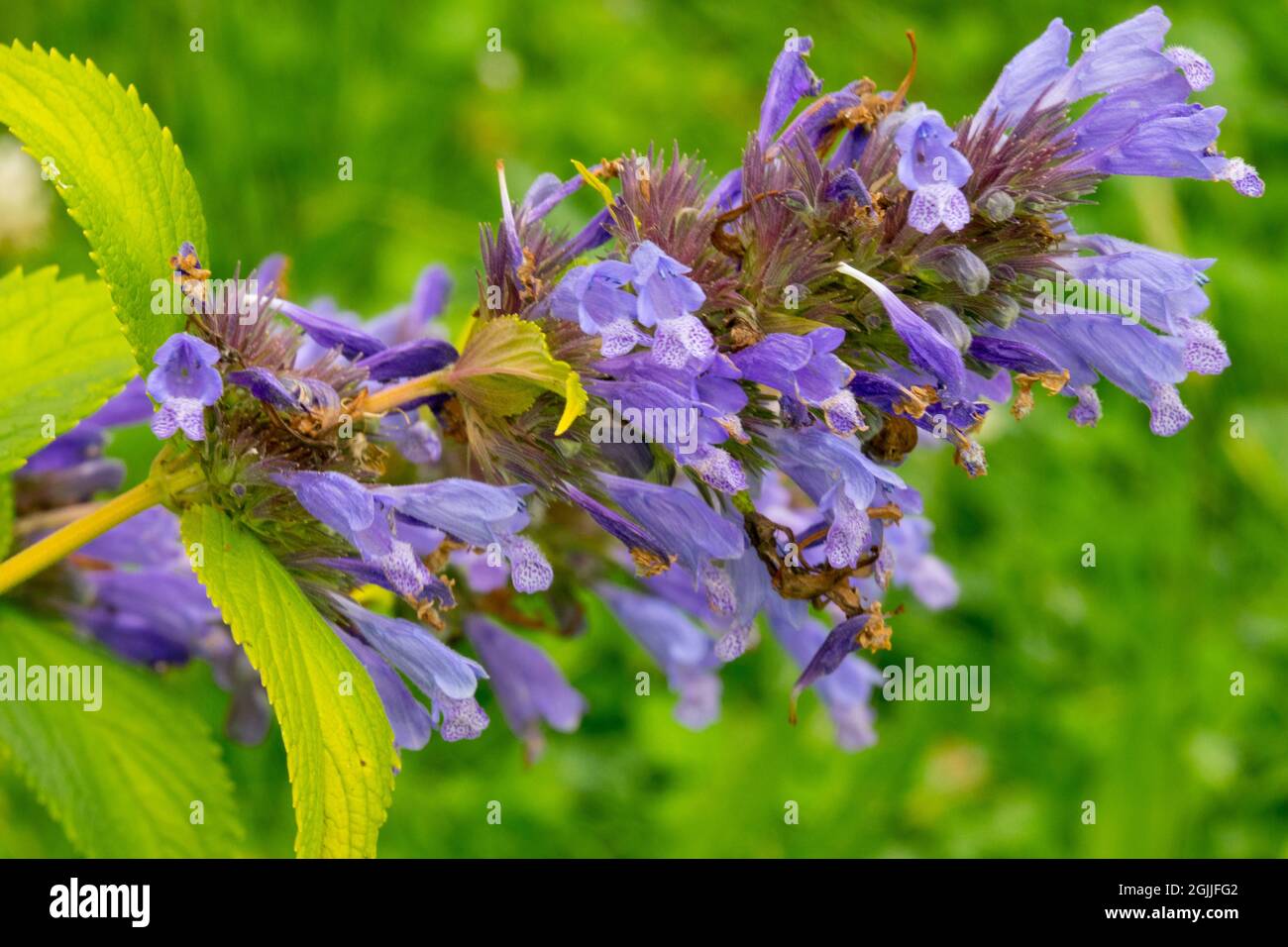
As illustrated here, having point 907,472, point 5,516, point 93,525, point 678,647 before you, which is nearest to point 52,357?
point 5,516

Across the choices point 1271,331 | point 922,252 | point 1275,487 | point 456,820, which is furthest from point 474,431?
point 1271,331

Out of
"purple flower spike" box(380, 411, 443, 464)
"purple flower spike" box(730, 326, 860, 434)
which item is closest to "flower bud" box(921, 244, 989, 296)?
"purple flower spike" box(730, 326, 860, 434)

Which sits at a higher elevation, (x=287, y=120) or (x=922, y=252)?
(x=287, y=120)

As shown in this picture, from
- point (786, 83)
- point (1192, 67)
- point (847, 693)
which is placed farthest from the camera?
point (847, 693)

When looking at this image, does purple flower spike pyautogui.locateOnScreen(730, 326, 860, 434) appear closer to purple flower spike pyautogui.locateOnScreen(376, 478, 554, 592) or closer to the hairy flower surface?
the hairy flower surface

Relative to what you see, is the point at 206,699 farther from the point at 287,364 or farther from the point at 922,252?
the point at 922,252

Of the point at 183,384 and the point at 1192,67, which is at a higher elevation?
the point at 1192,67

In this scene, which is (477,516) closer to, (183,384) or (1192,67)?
(183,384)
